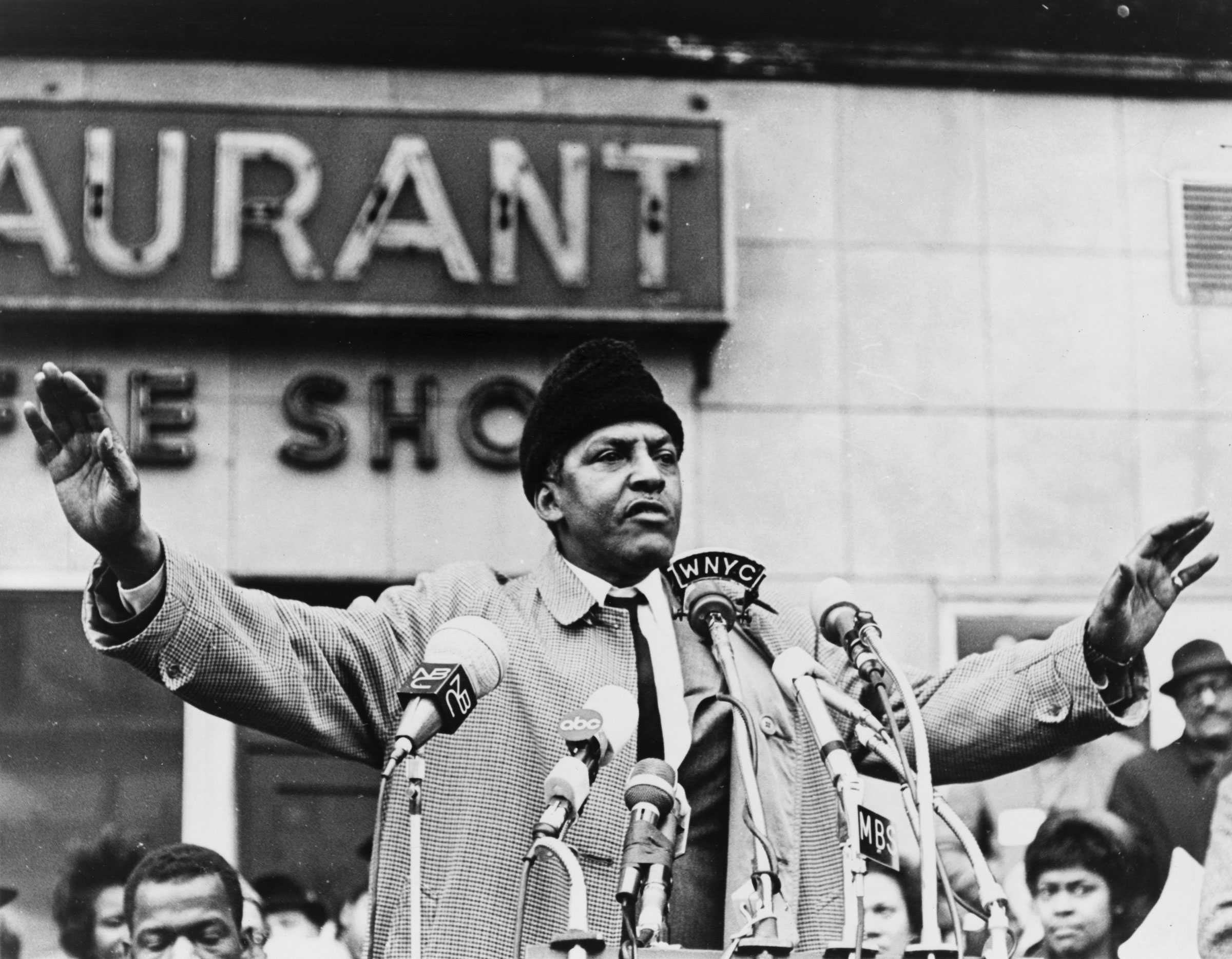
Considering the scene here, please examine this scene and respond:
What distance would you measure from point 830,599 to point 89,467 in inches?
53.6

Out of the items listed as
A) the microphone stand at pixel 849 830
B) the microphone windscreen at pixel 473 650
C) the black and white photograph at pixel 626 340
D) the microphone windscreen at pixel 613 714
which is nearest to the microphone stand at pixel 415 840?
the microphone windscreen at pixel 473 650

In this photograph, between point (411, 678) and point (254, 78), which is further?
point (254, 78)

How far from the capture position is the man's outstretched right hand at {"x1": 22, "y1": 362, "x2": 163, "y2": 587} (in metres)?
3.53

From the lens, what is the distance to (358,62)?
879 centimetres

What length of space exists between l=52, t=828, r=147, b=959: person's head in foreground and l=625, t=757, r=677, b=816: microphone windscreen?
5.18 metres

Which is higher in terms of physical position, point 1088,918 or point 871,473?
point 871,473

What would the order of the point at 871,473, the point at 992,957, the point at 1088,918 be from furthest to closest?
the point at 871,473 → the point at 1088,918 → the point at 992,957

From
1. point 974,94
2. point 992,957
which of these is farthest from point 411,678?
point 974,94

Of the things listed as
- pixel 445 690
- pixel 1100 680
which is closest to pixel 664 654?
pixel 1100 680

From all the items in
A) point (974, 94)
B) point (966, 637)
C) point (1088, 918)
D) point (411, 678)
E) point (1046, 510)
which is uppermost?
point (974, 94)

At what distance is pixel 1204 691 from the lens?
27.2 ft

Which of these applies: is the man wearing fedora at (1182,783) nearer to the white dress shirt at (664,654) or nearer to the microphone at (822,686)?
the white dress shirt at (664,654)

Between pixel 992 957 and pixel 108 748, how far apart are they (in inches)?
226

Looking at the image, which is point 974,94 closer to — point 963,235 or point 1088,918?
point 963,235
